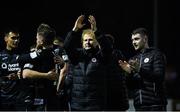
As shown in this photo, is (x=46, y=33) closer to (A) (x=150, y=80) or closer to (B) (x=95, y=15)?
(A) (x=150, y=80)

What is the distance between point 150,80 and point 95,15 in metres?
4.81

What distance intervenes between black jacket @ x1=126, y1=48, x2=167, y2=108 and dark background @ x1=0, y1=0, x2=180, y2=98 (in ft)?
13.0

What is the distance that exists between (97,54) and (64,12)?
4.91 meters

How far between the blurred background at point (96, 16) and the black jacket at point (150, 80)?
3.97 meters

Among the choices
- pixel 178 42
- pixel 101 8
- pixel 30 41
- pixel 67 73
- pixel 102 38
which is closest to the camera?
pixel 102 38

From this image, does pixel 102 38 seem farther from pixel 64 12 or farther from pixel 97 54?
pixel 64 12

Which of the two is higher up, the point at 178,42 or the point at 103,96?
the point at 178,42

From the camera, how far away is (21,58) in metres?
6.54

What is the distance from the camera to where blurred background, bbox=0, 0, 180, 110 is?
11.1 meters

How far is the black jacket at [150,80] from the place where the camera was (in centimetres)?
666

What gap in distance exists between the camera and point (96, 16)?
11344 mm

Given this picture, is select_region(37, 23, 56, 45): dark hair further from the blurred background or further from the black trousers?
the blurred background

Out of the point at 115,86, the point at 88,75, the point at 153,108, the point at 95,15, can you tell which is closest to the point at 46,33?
the point at 88,75

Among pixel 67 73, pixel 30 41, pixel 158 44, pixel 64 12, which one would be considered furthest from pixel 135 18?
pixel 67 73
